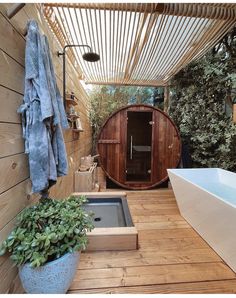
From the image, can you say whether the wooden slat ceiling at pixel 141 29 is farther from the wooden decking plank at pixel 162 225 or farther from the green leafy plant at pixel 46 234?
the wooden decking plank at pixel 162 225

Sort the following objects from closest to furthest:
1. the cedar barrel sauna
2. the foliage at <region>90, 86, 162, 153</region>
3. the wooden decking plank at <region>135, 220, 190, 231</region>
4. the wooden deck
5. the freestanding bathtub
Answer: the wooden deck < the freestanding bathtub < the wooden decking plank at <region>135, 220, 190, 231</region> < the cedar barrel sauna < the foliage at <region>90, 86, 162, 153</region>

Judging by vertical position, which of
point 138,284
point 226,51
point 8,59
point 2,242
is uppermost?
point 226,51

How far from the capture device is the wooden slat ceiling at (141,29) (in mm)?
2320

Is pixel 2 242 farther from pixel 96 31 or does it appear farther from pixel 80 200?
pixel 96 31

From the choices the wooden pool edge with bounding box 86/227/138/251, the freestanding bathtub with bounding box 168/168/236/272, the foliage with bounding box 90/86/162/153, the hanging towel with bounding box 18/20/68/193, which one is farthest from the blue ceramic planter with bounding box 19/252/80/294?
the foliage with bounding box 90/86/162/153

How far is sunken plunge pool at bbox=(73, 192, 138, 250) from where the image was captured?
6.45ft

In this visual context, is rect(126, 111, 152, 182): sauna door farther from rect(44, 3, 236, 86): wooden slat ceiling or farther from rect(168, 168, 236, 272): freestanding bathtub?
rect(168, 168, 236, 272): freestanding bathtub

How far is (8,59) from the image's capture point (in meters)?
1.28

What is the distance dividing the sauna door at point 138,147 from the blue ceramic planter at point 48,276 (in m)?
3.36

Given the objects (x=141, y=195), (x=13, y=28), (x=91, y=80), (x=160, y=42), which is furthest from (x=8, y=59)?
(x=91, y=80)

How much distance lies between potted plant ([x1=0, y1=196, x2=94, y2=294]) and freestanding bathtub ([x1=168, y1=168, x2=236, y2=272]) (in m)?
1.13

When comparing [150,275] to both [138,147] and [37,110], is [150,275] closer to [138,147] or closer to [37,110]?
[37,110]

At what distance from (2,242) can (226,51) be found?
3.86 metres

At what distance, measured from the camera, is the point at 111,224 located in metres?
2.35
